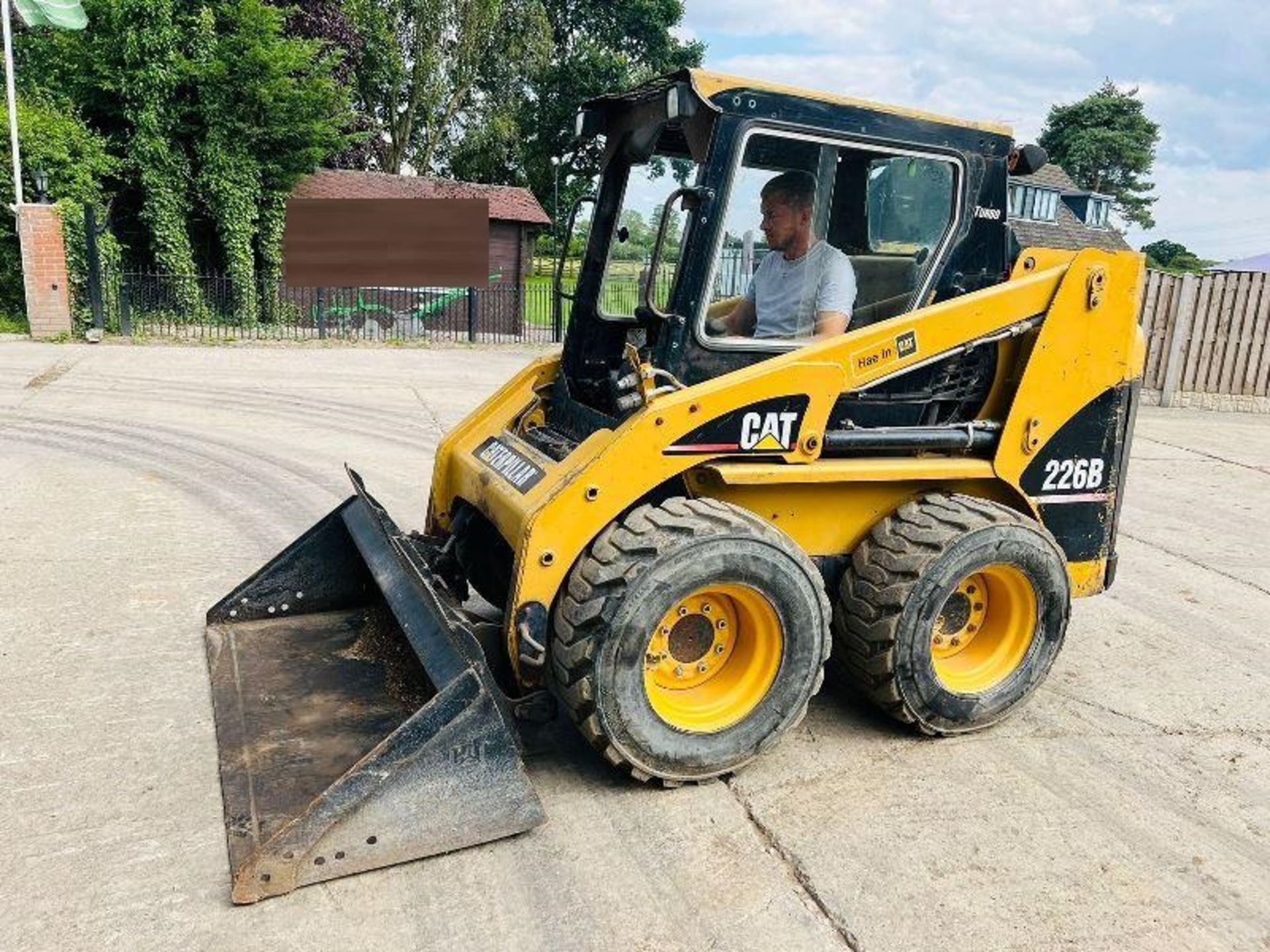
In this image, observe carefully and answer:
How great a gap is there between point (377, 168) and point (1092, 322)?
29.6 metres

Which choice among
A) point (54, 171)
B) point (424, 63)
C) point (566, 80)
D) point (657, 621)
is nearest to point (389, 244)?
point (54, 171)

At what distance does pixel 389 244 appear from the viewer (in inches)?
783

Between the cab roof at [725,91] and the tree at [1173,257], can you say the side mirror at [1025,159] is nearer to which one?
the cab roof at [725,91]

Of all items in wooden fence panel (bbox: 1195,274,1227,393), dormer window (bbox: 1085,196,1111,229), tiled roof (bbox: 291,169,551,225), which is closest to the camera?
wooden fence panel (bbox: 1195,274,1227,393)

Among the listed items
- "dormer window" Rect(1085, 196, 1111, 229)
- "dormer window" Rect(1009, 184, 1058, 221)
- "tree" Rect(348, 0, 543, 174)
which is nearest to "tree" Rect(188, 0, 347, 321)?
"tree" Rect(348, 0, 543, 174)

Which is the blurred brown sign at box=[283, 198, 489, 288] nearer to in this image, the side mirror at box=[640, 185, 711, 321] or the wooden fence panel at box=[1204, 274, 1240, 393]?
the wooden fence panel at box=[1204, 274, 1240, 393]

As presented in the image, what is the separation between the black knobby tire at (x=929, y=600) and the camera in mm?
3744

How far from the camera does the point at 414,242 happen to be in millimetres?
20078

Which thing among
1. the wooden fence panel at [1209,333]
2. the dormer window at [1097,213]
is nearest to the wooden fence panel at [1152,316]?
the wooden fence panel at [1209,333]

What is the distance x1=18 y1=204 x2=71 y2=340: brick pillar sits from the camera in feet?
49.8

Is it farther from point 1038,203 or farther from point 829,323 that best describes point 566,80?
point 829,323

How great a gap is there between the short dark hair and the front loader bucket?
1.95m

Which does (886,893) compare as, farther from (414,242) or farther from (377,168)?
(377,168)

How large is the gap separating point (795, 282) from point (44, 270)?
582 inches
